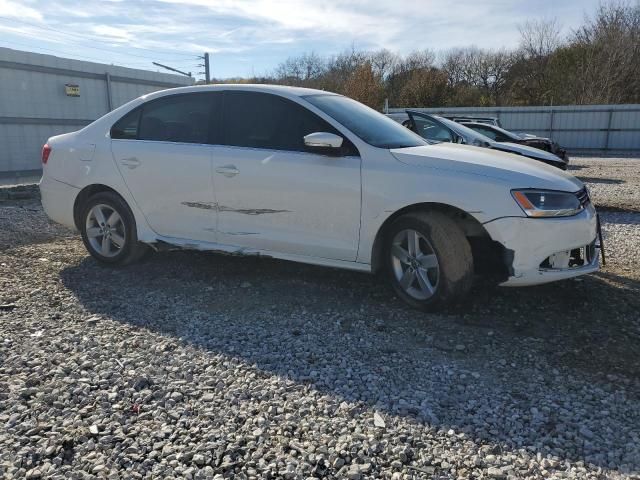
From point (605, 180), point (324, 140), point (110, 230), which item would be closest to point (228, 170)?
point (324, 140)

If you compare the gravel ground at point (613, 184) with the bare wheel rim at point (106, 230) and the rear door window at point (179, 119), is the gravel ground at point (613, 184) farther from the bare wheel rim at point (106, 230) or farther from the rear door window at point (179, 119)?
the bare wheel rim at point (106, 230)

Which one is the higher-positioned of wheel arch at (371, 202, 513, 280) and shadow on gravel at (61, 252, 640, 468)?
wheel arch at (371, 202, 513, 280)

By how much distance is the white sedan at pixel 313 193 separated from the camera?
4.01m

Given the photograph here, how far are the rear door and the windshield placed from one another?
40.9 inches

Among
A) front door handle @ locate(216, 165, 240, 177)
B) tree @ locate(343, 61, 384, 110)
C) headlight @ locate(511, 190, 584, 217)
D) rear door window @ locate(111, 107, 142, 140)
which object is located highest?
tree @ locate(343, 61, 384, 110)

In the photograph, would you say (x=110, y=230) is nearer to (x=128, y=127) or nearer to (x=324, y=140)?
(x=128, y=127)

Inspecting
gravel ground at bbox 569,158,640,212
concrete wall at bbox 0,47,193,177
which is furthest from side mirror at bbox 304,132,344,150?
concrete wall at bbox 0,47,193,177

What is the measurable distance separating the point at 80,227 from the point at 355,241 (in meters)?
2.97

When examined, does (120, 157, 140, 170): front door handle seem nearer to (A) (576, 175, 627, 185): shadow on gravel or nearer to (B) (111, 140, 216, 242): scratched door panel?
(B) (111, 140, 216, 242): scratched door panel

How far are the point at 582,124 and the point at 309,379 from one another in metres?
28.3

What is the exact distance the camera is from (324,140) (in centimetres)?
435

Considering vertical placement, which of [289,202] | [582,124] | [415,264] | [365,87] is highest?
[365,87]

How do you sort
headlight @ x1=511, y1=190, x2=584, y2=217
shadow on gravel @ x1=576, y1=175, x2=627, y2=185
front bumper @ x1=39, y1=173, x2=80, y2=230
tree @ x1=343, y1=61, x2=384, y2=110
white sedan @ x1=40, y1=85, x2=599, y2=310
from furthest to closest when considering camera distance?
tree @ x1=343, y1=61, x2=384, y2=110 < shadow on gravel @ x1=576, y1=175, x2=627, y2=185 < front bumper @ x1=39, y1=173, x2=80, y2=230 < white sedan @ x1=40, y1=85, x2=599, y2=310 < headlight @ x1=511, y1=190, x2=584, y2=217

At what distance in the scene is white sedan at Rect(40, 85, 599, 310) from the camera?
4.01m
